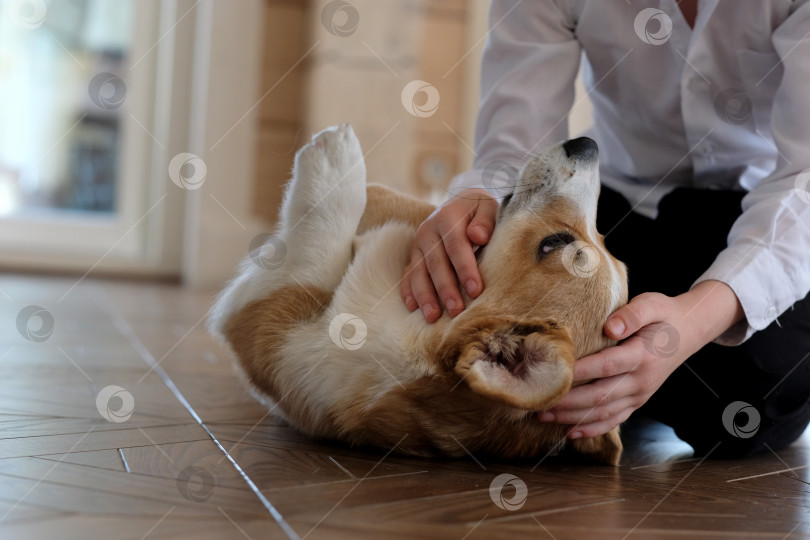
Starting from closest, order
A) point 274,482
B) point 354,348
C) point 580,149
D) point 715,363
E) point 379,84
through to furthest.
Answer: point 274,482 → point 354,348 → point 580,149 → point 715,363 → point 379,84

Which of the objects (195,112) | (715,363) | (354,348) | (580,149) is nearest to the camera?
(354,348)

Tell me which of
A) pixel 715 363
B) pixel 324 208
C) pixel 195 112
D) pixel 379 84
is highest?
pixel 195 112

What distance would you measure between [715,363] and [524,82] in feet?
2.51

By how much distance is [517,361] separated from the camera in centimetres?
126

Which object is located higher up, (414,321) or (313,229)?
(313,229)

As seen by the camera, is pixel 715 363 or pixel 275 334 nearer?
pixel 275 334

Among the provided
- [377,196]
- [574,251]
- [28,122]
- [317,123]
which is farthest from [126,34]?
[574,251]

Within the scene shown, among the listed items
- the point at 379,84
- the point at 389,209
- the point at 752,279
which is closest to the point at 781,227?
the point at 752,279

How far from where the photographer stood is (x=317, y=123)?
432cm

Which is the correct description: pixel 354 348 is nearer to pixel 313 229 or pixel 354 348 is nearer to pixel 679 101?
pixel 313 229

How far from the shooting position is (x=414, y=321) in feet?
4.67

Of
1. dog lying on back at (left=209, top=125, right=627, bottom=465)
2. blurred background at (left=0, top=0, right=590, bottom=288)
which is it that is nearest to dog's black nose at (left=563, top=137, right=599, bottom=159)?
dog lying on back at (left=209, top=125, right=627, bottom=465)

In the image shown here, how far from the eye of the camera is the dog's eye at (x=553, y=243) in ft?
4.66

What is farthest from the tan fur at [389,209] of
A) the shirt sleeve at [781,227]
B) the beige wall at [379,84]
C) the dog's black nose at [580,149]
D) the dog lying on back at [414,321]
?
the beige wall at [379,84]
